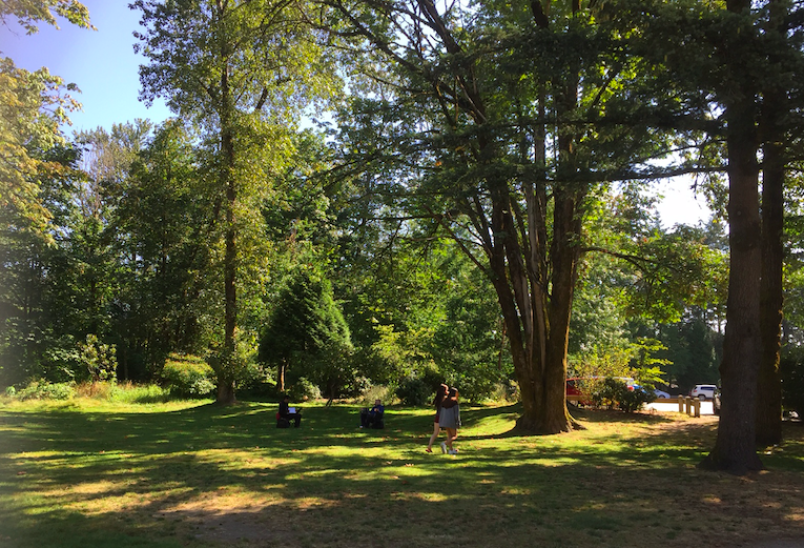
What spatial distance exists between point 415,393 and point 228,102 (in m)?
15.6

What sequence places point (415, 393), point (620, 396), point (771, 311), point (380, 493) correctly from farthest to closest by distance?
point (415, 393) < point (620, 396) < point (771, 311) < point (380, 493)

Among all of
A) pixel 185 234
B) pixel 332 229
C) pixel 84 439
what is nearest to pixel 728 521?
pixel 84 439

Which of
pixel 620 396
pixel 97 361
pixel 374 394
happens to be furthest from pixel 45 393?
pixel 620 396

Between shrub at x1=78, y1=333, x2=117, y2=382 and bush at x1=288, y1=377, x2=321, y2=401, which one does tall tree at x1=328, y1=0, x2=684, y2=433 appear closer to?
bush at x1=288, y1=377, x2=321, y2=401

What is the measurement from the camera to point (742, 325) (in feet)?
31.3

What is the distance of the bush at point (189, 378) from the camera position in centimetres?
2929

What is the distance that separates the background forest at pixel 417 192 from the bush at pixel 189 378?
0.42 ft

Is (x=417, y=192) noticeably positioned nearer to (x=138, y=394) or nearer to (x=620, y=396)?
(x=620, y=396)

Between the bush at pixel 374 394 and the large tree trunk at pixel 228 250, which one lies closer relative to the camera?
the large tree trunk at pixel 228 250

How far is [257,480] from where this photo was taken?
8.89 metres

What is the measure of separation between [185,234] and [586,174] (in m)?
29.8

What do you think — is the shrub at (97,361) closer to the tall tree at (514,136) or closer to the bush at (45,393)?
the bush at (45,393)

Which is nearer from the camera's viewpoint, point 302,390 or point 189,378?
point 189,378

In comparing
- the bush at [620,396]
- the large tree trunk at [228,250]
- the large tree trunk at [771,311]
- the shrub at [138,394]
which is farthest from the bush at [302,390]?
the large tree trunk at [771,311]
